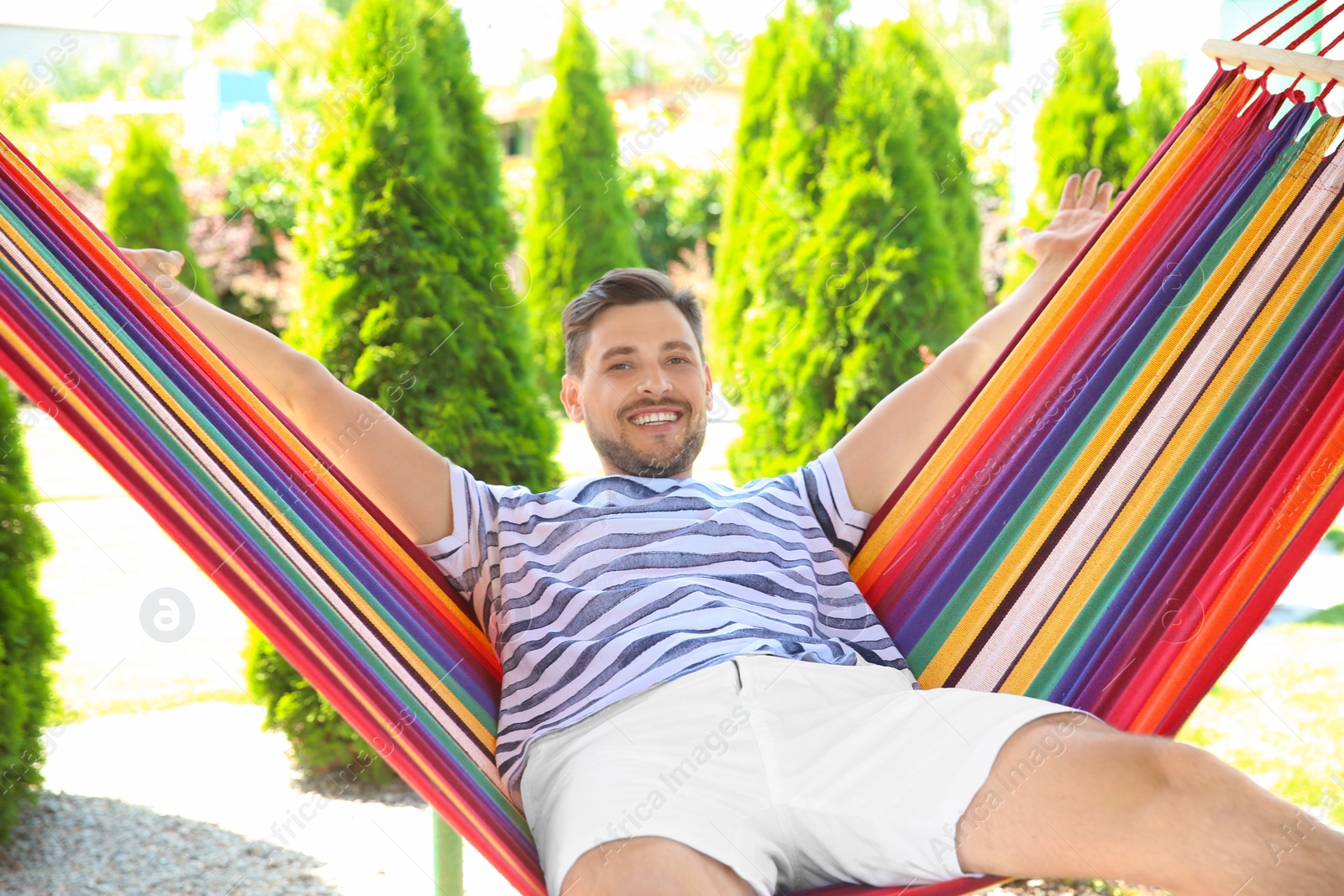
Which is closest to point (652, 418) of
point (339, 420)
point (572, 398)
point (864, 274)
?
point (572, 398)

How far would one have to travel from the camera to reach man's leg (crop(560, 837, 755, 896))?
116cm

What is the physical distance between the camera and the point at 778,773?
1338 mm

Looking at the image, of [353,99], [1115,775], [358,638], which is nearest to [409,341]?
[353,99]

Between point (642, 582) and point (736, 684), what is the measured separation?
0.23 m

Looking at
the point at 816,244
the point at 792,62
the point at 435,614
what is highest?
the point at 792,62

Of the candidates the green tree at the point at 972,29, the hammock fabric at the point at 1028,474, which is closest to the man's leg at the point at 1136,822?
the hammock fabric at the point at 1028,474

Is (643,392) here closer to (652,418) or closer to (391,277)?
(652,418)

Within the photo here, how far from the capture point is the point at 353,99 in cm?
294

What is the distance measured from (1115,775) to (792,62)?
120 inches

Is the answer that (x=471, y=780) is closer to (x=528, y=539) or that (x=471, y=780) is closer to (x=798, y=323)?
(x=528, y=539)

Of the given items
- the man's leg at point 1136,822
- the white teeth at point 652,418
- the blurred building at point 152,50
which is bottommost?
the man's leg at point 1136,822

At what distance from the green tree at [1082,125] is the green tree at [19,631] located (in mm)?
3447

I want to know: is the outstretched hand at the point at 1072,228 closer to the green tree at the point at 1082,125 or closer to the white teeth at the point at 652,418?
the white teeth at the point at 652,418

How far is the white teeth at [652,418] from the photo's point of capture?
1792 millimetres
